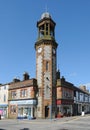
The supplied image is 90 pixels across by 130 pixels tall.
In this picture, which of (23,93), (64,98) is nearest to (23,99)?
(23,93)

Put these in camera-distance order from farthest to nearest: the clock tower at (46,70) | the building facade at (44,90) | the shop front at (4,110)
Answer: the shop front at (4,110) < the building facade at (44,90) < the clock tower at (46,70)

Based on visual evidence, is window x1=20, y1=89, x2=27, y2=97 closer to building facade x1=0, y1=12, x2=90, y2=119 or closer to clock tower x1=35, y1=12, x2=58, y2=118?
building facade x1=0, y1=12, x2=90, y2=119

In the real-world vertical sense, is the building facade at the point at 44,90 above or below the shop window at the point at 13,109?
above

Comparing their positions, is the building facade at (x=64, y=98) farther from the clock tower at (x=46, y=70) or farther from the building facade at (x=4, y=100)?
the building facade at (x=4, y=100)

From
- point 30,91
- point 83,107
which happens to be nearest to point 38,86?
point 30,91

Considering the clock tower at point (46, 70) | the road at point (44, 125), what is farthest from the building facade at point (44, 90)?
the road at point (44, 125)

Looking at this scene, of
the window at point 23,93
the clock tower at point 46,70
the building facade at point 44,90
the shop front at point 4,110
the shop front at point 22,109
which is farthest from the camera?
the shop front at point 4,110

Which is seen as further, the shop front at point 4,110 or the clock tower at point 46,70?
the shop front at point 4,110

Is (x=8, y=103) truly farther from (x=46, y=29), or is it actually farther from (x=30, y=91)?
(x=46, y=29)

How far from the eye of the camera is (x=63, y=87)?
189 ft

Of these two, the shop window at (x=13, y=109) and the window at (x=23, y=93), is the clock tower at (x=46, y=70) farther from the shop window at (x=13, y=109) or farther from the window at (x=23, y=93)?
the shop window at (x=13, y=109)

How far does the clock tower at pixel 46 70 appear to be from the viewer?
52.5 meters

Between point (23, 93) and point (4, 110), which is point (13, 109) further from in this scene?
point (23, 93)

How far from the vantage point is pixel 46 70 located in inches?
2099
